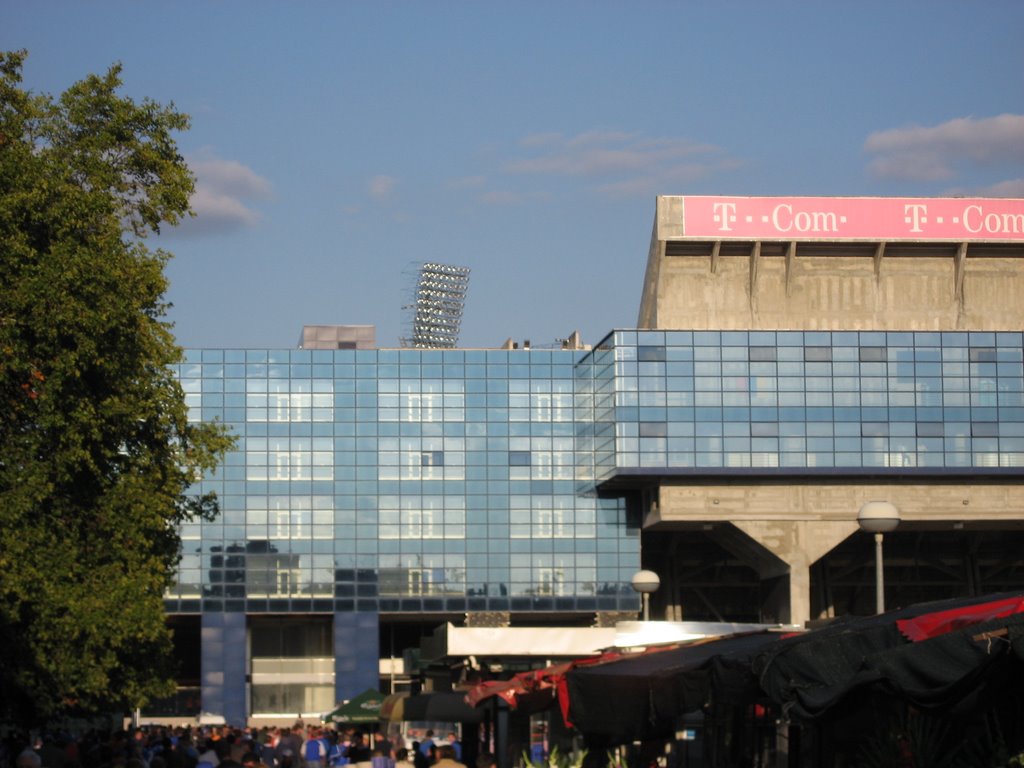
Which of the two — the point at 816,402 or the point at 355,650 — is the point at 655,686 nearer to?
the point at 816,402

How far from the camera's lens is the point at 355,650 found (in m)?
88.8

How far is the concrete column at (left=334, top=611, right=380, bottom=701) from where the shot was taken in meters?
88.4

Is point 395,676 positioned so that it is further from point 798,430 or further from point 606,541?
point 798,430

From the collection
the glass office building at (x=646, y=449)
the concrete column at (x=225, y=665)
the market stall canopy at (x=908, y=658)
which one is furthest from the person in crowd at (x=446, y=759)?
the concrete column at (x=225, y=665)

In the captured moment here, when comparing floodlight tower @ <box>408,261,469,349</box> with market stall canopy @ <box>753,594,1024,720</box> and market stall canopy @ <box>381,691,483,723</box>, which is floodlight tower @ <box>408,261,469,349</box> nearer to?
market stall canopy @ <box>381,691,483,723</box>

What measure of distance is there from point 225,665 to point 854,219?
131 ft

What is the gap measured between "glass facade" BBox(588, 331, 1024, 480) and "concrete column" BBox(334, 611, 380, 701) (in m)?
16.0

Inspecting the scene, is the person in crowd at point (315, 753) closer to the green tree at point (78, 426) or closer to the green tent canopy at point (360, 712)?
the green tree at point (78, 426)

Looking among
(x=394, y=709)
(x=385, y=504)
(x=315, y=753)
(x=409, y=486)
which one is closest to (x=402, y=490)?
(x=409, y=486)

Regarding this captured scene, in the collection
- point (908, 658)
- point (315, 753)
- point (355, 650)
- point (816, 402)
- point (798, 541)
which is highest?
point (816, 402)

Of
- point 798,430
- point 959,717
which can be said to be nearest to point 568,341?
point 798,430

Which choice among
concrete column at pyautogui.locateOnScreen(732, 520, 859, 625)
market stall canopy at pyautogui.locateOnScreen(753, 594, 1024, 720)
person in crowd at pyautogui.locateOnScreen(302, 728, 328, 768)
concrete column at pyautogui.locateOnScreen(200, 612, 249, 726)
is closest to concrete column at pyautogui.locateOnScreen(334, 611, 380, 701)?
concrete column at pyautogui.locateOnScreen(200, 612, 249, 726)

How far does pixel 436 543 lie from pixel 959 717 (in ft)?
244

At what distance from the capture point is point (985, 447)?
82.7 m
